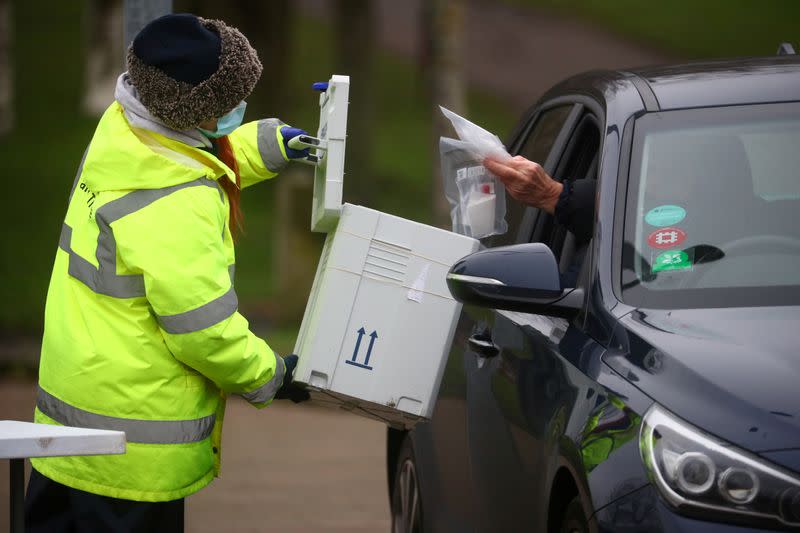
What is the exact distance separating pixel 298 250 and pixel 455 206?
7855mm

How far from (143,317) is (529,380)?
1035 mm

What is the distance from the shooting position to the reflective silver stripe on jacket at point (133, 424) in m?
4.30

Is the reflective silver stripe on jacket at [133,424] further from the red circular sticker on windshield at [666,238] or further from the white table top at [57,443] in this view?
the red circular sticker on windshield at [666,238]

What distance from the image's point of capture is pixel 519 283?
411cm

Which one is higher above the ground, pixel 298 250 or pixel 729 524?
pixel 729 524

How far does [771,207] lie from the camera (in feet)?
14.2

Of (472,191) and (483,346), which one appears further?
(472,191)

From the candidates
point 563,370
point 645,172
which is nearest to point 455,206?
point 645,172

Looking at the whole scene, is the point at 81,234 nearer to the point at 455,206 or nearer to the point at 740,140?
the point at 455,206

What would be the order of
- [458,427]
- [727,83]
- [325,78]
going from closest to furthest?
[727,83] → [458,427] → [325,78]

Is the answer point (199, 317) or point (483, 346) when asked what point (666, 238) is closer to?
point (483, 346)

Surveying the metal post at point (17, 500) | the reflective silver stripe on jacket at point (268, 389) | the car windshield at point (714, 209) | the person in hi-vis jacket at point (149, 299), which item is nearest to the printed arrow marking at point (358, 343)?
the reflective silver stripe on jacket at point (268, 389)

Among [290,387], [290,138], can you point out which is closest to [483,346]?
[290,387]

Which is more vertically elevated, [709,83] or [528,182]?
[709,83]
